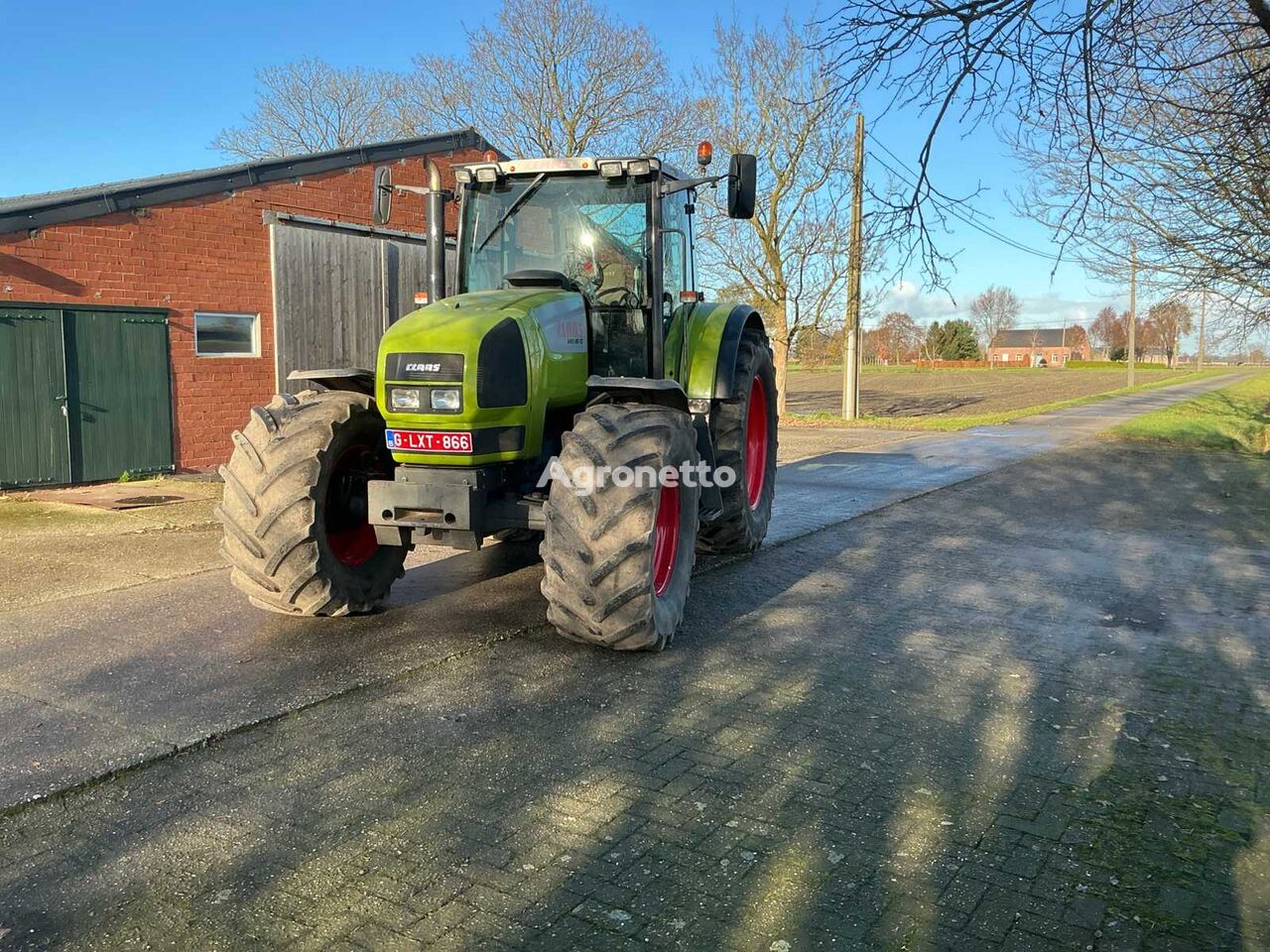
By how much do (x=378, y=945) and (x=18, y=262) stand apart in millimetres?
9533

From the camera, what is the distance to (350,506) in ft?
19.5

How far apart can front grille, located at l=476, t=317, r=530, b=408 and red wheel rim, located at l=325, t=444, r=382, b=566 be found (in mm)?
1154

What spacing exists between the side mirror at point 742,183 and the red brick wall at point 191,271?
7394 millimetres

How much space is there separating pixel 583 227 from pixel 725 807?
3917 mm

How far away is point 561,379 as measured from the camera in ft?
19.1

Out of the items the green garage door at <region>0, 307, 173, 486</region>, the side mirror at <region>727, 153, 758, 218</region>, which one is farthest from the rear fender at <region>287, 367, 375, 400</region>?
the green garage door at <region>0, 307, 173, 486</region>

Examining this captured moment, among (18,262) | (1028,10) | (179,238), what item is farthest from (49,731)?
(179,238)

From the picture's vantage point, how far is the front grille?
510cm

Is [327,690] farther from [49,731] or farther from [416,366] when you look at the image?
[416,366]

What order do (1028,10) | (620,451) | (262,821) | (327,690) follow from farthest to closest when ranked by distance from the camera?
1. (620,451)
2. (327,690)
3. (1028,10)
4. (262,821)

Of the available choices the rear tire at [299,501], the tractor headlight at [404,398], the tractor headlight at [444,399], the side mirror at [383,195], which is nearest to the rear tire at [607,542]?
the tractor headlight at [444,399]

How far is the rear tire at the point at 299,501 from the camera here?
5.34 metres

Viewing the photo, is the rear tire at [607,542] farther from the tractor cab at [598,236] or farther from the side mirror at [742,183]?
the side mirror at [742,183]

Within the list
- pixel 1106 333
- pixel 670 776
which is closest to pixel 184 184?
pixel 670 776
